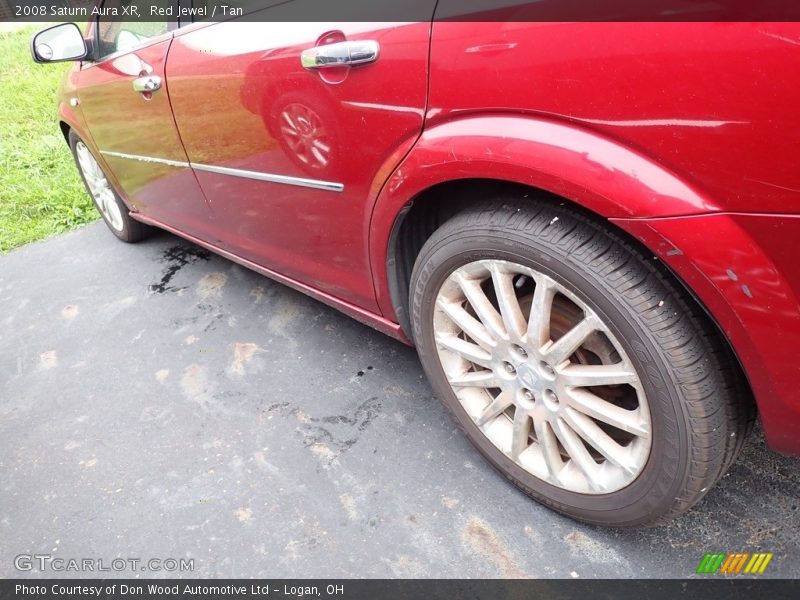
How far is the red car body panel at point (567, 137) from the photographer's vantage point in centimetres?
98

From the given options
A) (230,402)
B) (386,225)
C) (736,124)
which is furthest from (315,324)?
(736,124)

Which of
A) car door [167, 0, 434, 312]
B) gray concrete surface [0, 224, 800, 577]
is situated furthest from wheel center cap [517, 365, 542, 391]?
car door [167, 0, 434, 312]

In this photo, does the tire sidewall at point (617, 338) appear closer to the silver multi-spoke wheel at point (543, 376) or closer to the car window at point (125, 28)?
the silver multi-spoke wheel at point (543, 376)

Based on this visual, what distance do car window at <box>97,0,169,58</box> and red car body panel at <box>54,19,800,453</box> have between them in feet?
1.67

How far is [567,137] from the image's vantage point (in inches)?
46.6

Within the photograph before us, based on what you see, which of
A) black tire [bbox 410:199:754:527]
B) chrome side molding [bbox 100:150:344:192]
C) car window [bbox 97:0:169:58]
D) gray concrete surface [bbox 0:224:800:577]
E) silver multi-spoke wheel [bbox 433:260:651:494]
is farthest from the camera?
car window [bbox 97:0:169:58]

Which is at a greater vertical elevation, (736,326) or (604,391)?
(736,326)

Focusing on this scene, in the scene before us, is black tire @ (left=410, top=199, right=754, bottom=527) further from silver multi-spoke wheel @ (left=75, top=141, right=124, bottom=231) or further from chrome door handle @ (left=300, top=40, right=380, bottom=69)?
silver multi-spoke wheel @ (left=75, top=141, right=124, bottom=231)

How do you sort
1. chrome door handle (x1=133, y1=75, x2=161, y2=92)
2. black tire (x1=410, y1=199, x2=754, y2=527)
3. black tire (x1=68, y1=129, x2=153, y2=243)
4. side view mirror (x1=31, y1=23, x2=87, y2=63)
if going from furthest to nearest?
black tire (x1=68, y1=129, x2=153, y2=243) → side view mirror (x1=31, y1=23, x2=87, y2=63) → chrome door handle (x1=133, y1=75, x2=161, y2=92) → black tire (x1=410, y1=199, x2=754, y2=527)

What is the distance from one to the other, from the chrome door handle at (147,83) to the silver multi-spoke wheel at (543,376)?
4.90 feet

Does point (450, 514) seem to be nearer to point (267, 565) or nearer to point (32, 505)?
point (267, 565)

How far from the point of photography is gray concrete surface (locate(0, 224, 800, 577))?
5.44ft

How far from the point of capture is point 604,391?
5.10 ft

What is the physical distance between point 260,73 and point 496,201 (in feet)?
2.86
